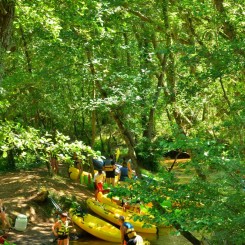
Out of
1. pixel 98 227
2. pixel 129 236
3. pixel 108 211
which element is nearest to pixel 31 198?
pixel 108 211

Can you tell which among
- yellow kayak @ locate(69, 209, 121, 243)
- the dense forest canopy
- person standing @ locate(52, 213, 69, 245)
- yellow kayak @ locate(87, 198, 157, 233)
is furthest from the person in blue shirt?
yellow kayak @ locate(87, 198, 157, 233)

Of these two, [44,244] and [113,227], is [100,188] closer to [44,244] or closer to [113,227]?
[113,227]

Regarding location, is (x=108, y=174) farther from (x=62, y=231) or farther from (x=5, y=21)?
(x=5, y=21)

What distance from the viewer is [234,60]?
8781 millimetres

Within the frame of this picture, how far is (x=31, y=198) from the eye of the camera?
1420 cm

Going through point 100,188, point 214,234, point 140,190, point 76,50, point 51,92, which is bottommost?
point 100,188

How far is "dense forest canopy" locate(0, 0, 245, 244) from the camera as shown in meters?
5.84

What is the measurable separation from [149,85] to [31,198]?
229 inches

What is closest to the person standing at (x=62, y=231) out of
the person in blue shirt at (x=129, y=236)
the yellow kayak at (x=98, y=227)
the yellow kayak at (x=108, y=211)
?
the person in blue shirt at (x=129, y=236)

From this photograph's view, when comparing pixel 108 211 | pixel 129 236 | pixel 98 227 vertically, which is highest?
pixel 129 236

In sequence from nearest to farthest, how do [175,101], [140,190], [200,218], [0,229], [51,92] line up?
1. [200,218]
2. [140,190]
3. [0,229]
4. [175,101]
5. [51,92]

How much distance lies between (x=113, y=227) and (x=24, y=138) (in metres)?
7.35

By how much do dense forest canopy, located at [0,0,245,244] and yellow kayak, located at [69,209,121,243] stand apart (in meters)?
2.34

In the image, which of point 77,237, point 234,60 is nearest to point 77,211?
point 77,237
